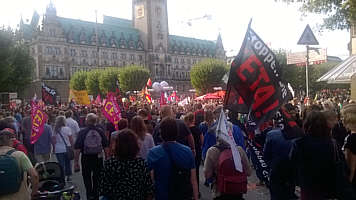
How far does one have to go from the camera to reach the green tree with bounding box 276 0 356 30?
1199 cm

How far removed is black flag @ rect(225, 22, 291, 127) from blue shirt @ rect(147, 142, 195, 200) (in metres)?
1.00

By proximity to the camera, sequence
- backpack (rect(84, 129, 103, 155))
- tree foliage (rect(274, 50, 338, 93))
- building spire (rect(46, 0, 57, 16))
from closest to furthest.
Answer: backpack (rect(84, 129, 103, 155)) < tree foliage (rect(274, 50, 338, 93)) < building spire (rect(46, 0, 57, 16))

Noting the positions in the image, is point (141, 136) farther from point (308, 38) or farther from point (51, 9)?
point (51, 9)

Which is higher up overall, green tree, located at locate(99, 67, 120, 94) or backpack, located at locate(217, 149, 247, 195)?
green tree, located at locate(99, 67, 120, 94)

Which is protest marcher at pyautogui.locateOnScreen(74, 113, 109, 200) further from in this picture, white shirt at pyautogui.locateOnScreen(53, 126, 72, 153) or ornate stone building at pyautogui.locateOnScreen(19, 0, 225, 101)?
ornate stone building at pyautogui.locateOnScreen(19, 0, 225, 101)

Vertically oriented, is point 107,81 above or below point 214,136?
above

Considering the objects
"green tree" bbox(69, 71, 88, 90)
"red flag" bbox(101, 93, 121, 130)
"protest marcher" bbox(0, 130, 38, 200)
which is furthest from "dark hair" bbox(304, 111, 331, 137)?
"green tree" bbox(69, 71, 88, 90)

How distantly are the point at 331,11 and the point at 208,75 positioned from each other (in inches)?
1743

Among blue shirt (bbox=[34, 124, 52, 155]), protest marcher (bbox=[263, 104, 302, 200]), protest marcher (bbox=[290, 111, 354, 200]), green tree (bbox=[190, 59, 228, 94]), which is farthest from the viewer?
green tree (bbox=[190, 59, 228, 94])

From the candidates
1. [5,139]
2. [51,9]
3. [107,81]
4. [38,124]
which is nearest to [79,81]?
[107,81]

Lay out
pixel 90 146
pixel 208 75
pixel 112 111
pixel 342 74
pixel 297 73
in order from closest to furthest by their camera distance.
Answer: pixel 90 146, pixel 112 111, pixel 342 74, pixel 208 75, pixel 297 73

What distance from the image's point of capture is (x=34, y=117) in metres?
10.2

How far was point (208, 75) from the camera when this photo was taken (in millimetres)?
56750

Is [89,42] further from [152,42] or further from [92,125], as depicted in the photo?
[92,125]
